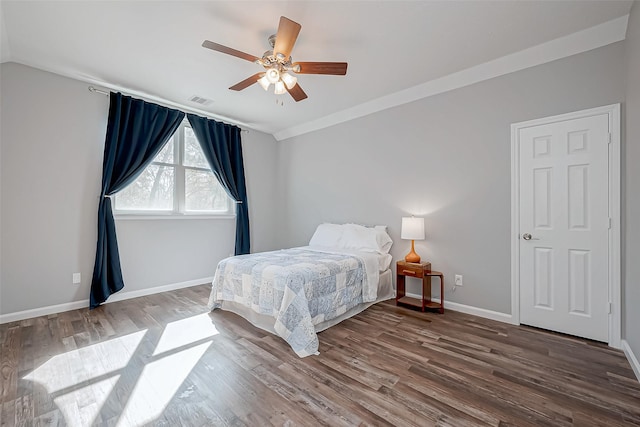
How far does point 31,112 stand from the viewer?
2.95m

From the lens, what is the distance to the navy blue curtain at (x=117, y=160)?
10.8 ft

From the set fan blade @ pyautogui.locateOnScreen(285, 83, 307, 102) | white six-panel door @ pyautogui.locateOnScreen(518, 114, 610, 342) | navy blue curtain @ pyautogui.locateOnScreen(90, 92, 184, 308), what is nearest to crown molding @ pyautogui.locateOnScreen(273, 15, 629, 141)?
white six-panel door @ pyautogui.locateOnScreen(518, 114, 610, 342)

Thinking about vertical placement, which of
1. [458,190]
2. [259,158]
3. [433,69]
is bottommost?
[458,190]

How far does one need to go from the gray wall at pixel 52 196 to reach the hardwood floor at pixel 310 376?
47cm

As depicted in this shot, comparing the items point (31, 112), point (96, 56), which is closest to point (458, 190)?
point (96, 56)

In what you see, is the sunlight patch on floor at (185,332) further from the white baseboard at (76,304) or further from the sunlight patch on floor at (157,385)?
→ the white baseboard at (76,304)

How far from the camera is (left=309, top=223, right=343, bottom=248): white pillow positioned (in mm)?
4031

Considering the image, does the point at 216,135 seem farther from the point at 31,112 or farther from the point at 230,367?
the point at 230,367

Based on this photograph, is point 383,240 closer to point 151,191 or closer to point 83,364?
point 83,364

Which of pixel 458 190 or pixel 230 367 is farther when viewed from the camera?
pixel 458 190

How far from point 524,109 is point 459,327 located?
92.6 inches

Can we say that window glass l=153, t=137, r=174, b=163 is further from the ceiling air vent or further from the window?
the ceiling air vent

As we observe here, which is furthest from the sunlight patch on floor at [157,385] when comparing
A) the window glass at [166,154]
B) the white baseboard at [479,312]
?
the window glass at [166,154]

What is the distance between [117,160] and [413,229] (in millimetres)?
3873
